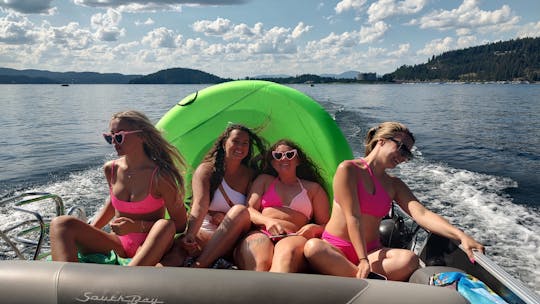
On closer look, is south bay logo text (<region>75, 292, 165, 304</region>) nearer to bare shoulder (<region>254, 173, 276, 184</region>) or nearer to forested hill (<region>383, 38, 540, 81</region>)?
bare shoulder (<region>254, 173, 276, 184</region>)

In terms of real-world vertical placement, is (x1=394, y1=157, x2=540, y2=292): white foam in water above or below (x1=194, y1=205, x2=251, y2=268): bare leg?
below

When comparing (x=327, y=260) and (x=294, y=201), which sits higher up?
(x=294, y=201)

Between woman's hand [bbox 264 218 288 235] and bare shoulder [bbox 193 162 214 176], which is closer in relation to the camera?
woman's hand [bbox 264 218 288 235]

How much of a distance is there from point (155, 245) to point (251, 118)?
5.82 ft

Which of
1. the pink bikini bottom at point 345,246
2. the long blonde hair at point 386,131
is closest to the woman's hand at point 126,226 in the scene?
the pink bikini bottom at point 345,246

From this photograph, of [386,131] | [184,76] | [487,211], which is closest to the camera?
[386,131]

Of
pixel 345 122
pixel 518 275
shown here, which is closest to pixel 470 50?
pixel 345 122

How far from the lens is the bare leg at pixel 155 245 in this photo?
1.98 meters

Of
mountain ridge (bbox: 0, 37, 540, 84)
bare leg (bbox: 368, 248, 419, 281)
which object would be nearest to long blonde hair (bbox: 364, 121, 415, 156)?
bare leg (bbox: 368, 248, 419, 281)

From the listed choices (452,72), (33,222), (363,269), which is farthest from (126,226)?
(452,72)

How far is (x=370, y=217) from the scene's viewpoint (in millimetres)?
2197

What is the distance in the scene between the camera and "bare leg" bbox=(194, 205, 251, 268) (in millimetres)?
2201

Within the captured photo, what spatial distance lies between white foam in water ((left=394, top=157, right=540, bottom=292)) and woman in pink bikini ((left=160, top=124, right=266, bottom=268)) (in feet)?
8.51

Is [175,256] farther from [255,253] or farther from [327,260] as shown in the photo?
[327,260]
